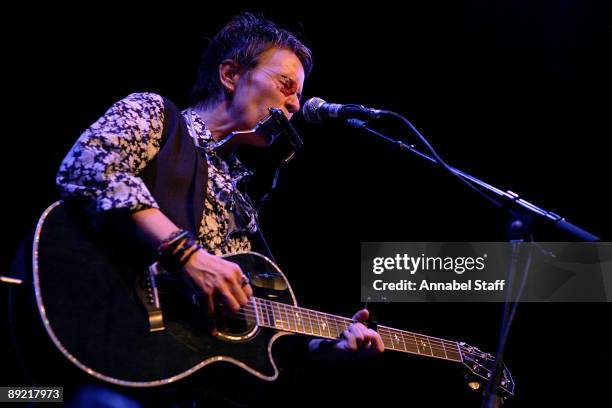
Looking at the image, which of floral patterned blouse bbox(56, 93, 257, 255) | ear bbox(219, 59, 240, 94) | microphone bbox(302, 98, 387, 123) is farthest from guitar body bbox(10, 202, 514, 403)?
ear bbox(219, 59, 240, 94)

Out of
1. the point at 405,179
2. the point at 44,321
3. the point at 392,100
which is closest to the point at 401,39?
the point at 392,100

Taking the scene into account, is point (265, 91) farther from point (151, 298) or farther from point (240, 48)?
point (151, 298)

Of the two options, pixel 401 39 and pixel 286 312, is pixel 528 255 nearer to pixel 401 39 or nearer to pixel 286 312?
pixel 286 312

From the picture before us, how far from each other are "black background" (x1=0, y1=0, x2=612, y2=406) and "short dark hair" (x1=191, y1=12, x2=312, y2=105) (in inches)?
17.2

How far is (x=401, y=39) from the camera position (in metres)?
3.93

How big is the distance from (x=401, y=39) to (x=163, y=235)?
290 cm

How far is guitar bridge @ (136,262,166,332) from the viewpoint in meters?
1.64

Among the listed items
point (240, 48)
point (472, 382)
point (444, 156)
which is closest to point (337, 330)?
point (472, 382)

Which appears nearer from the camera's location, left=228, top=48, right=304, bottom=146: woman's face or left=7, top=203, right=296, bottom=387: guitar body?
left=7, top=203, right=296, bottom=387: guitar body

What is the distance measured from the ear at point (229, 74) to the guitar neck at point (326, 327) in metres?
1.25

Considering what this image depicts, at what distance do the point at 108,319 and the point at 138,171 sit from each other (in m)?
0.62

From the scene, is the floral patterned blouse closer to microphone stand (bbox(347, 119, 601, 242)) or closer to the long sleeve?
the long sleeve

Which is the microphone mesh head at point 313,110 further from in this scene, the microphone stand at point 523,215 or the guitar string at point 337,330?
the guitar string at point 337,330

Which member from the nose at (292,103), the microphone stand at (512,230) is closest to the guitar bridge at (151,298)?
the microphone stand at (512,230)
